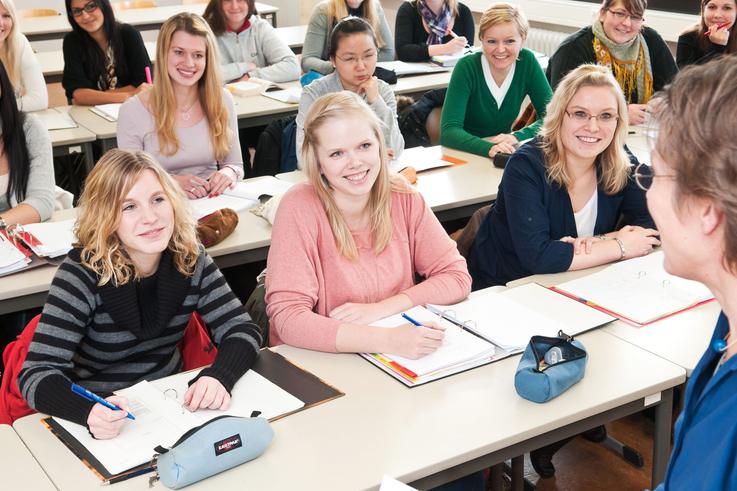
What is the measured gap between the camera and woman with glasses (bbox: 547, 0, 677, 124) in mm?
4254

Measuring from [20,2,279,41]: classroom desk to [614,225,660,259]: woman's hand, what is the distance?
4562 mm

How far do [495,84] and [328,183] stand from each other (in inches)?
75.9

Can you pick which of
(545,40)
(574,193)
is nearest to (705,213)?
(574,193)

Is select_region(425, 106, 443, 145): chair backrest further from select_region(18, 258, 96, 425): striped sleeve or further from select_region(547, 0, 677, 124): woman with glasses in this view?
select_region(18, 258, 96, 425): striped sleeve

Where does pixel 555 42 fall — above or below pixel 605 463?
above

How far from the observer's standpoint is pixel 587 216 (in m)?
2.81

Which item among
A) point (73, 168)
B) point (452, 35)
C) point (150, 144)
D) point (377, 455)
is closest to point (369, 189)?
point (377, 455)

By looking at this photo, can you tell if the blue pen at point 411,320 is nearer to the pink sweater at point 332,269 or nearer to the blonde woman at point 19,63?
the pink sweater at point 332,269

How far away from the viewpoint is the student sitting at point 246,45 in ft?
16.4

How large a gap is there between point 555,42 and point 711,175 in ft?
19.6

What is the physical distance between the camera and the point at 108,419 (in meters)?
1.71

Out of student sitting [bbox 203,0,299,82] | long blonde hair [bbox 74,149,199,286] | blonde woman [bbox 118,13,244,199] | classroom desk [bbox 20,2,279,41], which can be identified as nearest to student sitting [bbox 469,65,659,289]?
long blonde hair [bbox 74,149,199,286]

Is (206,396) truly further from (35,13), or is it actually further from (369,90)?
(35,13)

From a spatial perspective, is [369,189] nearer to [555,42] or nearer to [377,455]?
[377,455]
